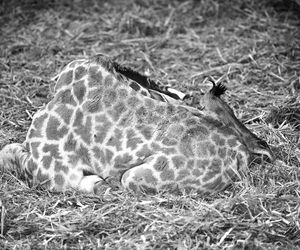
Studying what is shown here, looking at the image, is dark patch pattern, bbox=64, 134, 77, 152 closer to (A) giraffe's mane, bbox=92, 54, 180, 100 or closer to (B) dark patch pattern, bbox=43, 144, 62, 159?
(B) dark patch pattern, bbox=43, 144, 62, 159

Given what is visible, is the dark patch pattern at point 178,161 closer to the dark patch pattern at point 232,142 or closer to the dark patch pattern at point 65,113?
the dark patch pattern at point 232,142

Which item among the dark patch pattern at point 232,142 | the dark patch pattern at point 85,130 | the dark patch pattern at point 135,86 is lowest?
the dark patch pattern at point 232,142

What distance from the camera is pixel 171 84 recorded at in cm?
780

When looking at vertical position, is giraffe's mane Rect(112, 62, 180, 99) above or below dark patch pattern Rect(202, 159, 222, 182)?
above

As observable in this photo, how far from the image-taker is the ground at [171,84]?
5.21m

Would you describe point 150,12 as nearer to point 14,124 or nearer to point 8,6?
point 8,6

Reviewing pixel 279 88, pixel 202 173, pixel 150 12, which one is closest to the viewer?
pixel 202 173

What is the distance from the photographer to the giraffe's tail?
6098 mm

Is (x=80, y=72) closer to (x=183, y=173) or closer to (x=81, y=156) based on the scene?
(x=81, y=156)

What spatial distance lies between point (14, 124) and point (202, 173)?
2.17 meters

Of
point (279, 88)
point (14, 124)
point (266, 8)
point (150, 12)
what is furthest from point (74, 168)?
point (266, 8)

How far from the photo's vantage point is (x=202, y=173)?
225 inches

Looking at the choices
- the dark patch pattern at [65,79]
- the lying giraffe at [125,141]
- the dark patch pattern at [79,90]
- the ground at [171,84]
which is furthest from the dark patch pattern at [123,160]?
the dark patch pattern at [65,79]

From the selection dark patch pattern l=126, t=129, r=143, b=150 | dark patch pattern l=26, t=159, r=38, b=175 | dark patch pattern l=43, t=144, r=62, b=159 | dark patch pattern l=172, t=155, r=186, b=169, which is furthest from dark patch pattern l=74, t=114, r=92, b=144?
dark patch pattern l=172, t=155, r=186, b=169
